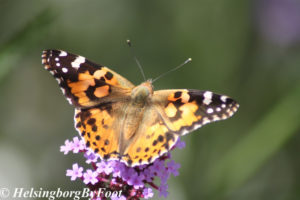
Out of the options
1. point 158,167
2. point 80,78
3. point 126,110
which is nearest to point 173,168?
point 158,167

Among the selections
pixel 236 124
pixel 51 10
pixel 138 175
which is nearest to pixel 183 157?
pixel 236 124

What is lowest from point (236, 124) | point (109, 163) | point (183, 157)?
point (109, 163)

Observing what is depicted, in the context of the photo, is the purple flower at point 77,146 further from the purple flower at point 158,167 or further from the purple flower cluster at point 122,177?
the purple flower at point 158,167

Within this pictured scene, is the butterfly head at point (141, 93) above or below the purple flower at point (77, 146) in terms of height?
above

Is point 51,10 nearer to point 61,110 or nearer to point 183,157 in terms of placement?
point 183,157

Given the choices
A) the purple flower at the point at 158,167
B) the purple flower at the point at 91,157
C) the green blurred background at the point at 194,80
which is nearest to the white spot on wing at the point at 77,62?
the purple flower at the point at 91,157

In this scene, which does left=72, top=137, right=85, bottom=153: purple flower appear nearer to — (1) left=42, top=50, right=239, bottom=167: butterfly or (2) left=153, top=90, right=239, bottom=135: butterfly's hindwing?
(1) left=42, top=50, right=239, bottom=167: butterfly
